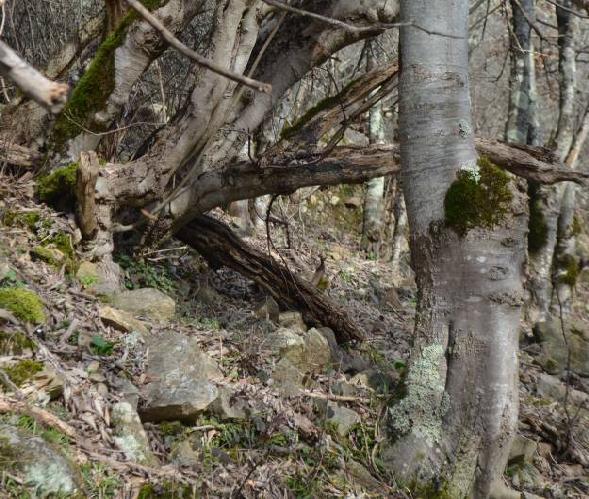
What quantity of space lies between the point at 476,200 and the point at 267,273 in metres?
2.56

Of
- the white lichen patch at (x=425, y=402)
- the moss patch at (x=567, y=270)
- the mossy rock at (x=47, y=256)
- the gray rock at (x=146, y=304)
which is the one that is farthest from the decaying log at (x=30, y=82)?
the moss patch at (x=567, y=270)

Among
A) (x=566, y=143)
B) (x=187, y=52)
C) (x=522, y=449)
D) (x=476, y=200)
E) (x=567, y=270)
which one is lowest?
(x=522, y=449)

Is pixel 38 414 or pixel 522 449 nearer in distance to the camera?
pixel 38 414

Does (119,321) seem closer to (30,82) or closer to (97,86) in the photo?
(97,86)

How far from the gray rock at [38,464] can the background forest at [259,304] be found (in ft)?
0.03

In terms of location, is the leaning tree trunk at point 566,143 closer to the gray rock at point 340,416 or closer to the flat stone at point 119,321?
the gray rock at point 340,416

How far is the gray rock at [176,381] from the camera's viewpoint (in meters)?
2.99

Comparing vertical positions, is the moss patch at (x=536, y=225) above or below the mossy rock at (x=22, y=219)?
above

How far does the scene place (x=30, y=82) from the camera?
0.87 m


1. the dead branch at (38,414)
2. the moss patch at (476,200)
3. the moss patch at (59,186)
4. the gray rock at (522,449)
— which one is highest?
the moss patch at (59,186)

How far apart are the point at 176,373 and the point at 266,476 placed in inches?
31.2

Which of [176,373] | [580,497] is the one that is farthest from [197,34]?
[580,497]

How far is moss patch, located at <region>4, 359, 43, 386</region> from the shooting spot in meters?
2.57

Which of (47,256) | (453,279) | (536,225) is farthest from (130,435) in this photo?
(536,225)
